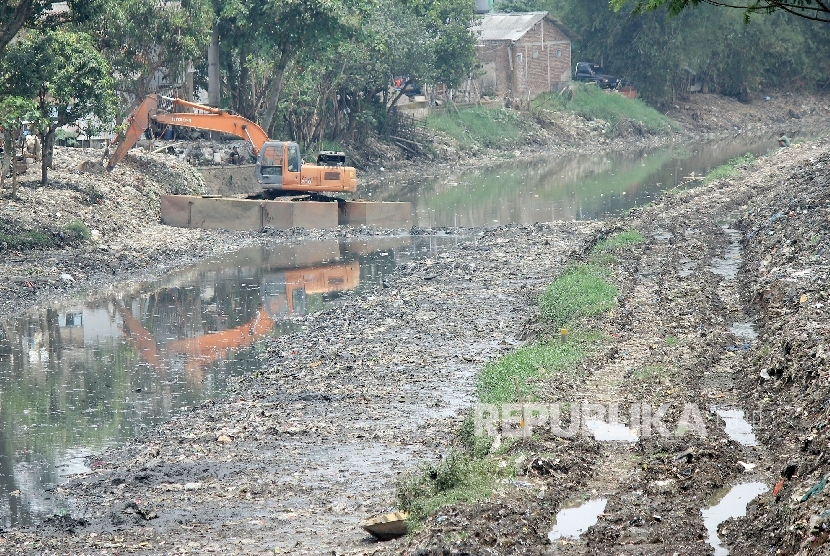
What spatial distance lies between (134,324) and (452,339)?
18.7 feet

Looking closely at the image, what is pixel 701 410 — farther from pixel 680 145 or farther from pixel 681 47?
pixel 681 47

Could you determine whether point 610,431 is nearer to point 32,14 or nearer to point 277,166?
point 32,14

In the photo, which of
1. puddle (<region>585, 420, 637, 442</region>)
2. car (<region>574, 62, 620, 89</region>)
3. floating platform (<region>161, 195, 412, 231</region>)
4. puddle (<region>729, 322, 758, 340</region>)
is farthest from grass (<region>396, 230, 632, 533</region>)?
car (<region>574, 62, 620, 89</region>)

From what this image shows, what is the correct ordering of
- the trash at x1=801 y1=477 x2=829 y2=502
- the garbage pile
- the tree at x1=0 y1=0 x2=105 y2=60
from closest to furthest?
the trash at x1=801 y1=477 x2=829 y2=502, the tree at x1=0 y1=0 x2=105 y2=60, the garbage pile

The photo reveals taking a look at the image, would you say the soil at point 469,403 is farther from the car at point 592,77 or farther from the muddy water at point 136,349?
the car at point 592,77

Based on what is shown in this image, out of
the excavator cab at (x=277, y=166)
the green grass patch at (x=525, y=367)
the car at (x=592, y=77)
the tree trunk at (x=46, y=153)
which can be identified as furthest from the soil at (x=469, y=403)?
the car at (x=592, y=77)

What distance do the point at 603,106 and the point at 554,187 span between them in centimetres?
2370

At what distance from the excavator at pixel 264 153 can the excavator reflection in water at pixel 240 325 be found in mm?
5437

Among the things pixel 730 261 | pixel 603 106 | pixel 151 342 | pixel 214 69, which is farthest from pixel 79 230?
pixel 603 106

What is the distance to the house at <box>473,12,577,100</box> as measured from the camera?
6028 centimetres

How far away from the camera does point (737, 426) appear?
35.8 ft

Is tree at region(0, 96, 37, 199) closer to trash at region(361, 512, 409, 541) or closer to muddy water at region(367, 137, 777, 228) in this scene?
muddy water at region(367, 137, 777, 228)

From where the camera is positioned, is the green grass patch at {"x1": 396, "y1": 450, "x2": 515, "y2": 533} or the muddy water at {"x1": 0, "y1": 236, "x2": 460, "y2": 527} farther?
the muddy water at {"x1": 0, "y1": 236, "x2": 460, "y2": 527}

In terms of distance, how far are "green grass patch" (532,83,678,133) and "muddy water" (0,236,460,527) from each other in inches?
1444
